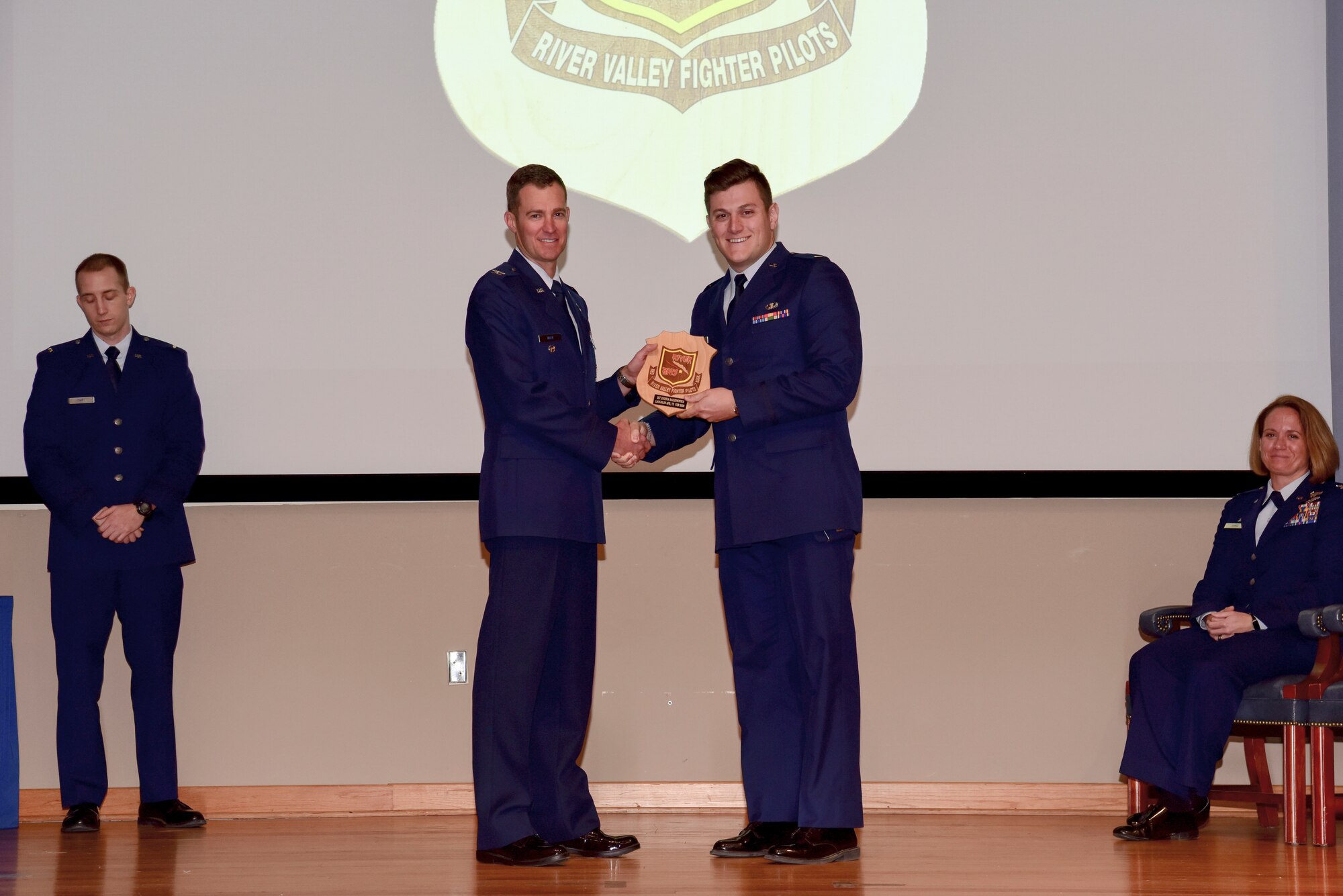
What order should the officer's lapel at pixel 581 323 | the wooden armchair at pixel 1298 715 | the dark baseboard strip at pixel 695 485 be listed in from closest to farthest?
the officer's lapel at pixel 581 323
the wooden armchair at pixel 1298 715
the dark baseboard strip at pixel 695 485

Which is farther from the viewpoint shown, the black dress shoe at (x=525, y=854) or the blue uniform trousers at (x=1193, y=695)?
the blue uniform trousers at (x=1193, y=695)

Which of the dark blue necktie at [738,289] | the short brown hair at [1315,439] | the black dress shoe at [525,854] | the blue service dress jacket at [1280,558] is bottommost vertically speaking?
the black dress shoe at [525,854]

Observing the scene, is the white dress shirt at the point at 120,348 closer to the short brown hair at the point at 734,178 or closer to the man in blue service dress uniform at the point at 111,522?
the man in blue service dress uniform at the point at 111,522

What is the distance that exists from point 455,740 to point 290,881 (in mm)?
1349

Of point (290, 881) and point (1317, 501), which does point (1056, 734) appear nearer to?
point (1317, 501)

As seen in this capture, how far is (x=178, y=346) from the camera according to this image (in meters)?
4.40

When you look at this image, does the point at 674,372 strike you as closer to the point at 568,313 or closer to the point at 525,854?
the point at 568,313

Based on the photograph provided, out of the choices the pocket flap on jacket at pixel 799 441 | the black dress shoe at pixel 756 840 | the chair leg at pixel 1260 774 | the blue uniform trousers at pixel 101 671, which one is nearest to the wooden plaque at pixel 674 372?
the pocket flap on jacket at pixel 799 441

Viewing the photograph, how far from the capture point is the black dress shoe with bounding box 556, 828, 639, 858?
3.29 m

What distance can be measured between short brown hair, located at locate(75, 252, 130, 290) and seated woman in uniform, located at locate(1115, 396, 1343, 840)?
11.3ft

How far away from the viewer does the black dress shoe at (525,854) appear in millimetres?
3131

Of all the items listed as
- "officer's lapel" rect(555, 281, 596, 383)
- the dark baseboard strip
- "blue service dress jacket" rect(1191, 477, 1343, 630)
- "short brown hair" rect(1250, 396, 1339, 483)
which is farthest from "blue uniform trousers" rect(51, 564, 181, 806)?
"short brown hair" rect(1250, 396, 1339, 483)

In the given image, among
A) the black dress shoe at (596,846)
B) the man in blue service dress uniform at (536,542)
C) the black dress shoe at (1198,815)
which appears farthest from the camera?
the black dress shoe at (1198,815)

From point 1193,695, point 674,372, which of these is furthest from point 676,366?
point 1193,695
